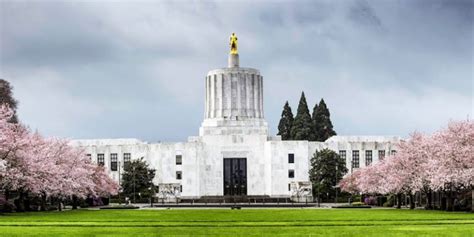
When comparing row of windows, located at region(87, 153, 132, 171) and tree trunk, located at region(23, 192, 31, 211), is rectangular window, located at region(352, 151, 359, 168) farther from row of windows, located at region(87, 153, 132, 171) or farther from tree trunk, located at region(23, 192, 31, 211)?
tree trunk, located at region(23, 192, 31, 211)

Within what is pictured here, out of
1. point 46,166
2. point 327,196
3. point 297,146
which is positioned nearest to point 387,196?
point 327,196

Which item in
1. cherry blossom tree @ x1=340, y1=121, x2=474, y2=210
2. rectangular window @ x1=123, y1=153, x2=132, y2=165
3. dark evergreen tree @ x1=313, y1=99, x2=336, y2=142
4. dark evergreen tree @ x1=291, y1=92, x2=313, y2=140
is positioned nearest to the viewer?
cherry blossom tree @ x1=340, y1=121, x2=474, y2=210

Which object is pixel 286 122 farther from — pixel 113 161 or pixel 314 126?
pixel 113 161

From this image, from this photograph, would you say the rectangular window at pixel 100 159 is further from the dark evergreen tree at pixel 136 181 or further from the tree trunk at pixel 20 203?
the tree trunk at pixel 20 203

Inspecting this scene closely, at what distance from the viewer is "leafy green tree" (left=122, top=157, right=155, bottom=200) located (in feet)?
371

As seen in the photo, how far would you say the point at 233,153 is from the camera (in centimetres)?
12462

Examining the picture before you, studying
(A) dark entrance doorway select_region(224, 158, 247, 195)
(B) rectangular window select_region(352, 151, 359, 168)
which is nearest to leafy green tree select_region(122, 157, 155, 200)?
(A) dark entrance doorway select_region(224, 158, 247, 195)

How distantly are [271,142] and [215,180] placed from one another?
9.77m

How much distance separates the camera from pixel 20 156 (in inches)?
2436

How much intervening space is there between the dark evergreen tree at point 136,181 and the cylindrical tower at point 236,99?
15.1 m

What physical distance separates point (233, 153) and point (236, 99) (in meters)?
8.16

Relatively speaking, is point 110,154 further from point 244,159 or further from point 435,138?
point 435,138

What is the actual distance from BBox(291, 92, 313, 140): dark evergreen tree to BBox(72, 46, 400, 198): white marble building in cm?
1516

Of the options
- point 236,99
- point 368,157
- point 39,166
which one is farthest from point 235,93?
point 39,166
